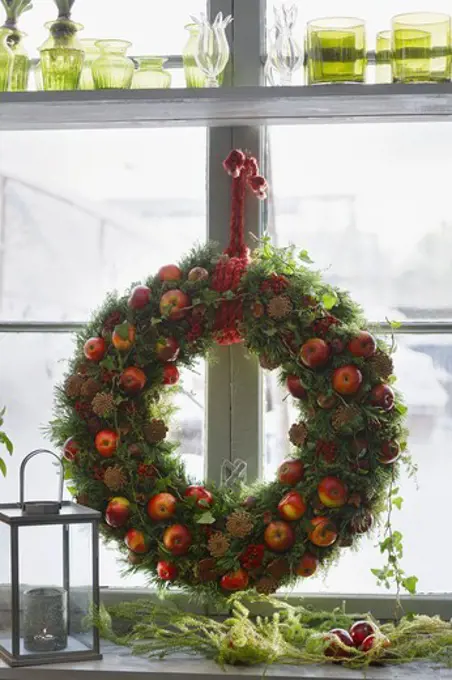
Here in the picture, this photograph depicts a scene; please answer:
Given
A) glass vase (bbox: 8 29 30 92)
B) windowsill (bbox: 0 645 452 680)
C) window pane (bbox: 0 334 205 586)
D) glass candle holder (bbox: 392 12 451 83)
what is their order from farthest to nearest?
1. window pane (bbox: 0 334 205 586)
2. glass vase (bbox: 8 29 30 92)
3. glass candle holder (bbox: 392 12 451 83)
4. windowsill (bbox: 0 645 452 680)

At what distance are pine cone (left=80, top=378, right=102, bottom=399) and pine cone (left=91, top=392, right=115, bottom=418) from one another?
0.02 m

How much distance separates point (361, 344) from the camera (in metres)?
2.14

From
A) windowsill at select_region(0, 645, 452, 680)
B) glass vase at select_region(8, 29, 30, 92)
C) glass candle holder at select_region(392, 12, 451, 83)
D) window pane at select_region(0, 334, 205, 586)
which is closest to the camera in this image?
windowsill at select_region(0, 645, 452, 680)

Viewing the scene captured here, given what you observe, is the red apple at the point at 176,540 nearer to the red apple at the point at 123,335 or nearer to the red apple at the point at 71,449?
the red apple at the point at 71,449

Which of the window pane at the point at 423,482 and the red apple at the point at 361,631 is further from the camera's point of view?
the window pane at the point at 423,482

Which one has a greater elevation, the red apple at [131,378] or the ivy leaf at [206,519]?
the red apple at [131,378]

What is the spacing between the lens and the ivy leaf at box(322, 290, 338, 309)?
2.14m

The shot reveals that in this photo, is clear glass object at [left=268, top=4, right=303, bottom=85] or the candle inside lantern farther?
clear glass object at [left=268, top=4, right=303, bottom=85]

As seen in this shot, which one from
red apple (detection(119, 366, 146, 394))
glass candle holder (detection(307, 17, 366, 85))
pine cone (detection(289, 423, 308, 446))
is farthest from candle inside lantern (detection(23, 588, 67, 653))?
glass candle holder (detection(307, 17, 366, 85))

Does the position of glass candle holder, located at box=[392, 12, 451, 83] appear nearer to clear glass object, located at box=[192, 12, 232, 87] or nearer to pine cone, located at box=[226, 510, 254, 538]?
clear glass object, located at box=[192, 12, 232, 87]

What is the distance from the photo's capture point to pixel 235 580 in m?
2.15

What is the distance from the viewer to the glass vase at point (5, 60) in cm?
221

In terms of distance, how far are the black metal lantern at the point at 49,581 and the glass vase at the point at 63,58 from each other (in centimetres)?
78

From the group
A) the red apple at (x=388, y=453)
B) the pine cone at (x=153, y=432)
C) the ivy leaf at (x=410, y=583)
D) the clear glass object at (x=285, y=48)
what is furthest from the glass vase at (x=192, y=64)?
the ivy leaf at (x=410, y=583)
